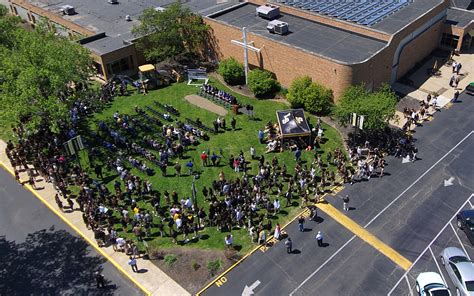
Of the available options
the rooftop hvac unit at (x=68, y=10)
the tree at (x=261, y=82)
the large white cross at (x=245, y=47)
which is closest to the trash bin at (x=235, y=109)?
the tree at (x=261, y=82)

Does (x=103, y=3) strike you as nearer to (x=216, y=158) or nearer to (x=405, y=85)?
(x=216, y=158)

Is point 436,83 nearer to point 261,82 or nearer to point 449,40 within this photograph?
point 449,40

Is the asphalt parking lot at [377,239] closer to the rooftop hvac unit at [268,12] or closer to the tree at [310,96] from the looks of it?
the tree at [310,96]

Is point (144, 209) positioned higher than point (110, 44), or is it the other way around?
point (110, 44)

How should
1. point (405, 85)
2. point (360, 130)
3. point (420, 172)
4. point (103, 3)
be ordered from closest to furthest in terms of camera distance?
point (420, 172), point (360, 130), point (405, 85), point (103, 3)

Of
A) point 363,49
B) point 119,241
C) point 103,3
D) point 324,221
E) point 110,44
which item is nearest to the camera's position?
point 119,241

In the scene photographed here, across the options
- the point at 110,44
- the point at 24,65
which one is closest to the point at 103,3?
the point at 110,44
